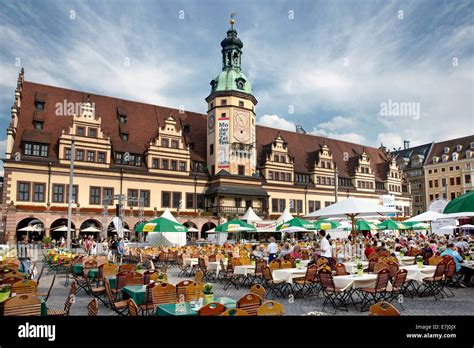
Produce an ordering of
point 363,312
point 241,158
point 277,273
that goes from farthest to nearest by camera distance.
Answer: point 241,158
point 277,273
point 363,312

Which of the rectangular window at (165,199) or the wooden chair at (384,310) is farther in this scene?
the rectangular window at (165,199)

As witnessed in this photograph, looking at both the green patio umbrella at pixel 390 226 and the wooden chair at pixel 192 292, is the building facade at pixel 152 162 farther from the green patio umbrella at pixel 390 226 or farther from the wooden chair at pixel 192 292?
the wooden chair at pixel 192 292

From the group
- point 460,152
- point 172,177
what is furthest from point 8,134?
Result: point 460,152

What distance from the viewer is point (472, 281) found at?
1412 centimetres

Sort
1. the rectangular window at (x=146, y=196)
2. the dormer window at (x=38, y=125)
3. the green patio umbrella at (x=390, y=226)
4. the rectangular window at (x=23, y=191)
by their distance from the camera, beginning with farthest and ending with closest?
the rectangular window at (x=146, y=196)
the dormer window at (x=38, y=125)
the rectangular window at (x=23, y=191)
the green patio umbrella at (x=390, y=226)

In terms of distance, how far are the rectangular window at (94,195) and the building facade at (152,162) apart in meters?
0.09

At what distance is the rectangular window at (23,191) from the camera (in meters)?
33.4

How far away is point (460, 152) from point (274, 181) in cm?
3303

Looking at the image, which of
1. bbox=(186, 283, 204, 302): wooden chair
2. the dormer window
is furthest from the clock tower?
bbox=(186, 283, 204, 302): wooden chair

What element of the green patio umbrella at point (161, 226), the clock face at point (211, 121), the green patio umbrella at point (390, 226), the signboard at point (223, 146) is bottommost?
the green patio umbrella at point (390, 226)

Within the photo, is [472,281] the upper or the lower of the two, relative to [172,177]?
lower

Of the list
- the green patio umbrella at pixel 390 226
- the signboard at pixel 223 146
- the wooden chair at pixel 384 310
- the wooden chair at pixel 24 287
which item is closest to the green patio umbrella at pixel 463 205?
the wooden chair at pixel 384 310

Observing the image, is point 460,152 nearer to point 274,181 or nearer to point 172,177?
point 274,181
